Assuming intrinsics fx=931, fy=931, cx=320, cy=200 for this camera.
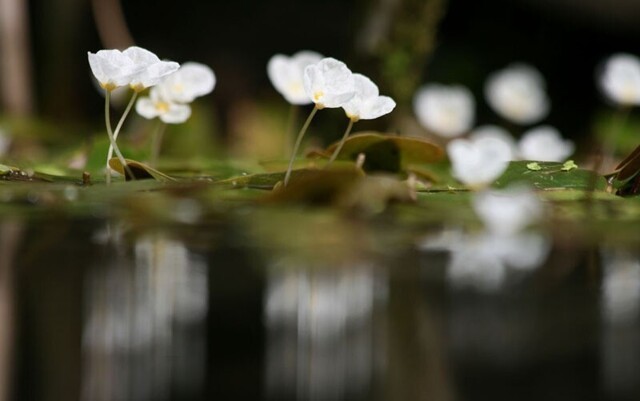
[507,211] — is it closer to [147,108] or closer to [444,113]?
[147,108]

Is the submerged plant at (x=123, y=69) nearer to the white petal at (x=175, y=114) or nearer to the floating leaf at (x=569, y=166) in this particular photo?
the white petal at (x=175, y=114)

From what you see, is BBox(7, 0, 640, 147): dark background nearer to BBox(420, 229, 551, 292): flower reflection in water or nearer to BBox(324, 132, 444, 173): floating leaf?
BBox(324, 132, 444, 173): floating leaf

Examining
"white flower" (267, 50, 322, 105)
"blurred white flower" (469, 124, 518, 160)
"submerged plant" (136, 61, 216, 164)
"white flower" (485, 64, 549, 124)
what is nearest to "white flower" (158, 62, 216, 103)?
"submerged plant" (136, 61, 216, 164)

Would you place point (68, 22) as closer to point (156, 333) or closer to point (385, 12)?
point (385, 12)

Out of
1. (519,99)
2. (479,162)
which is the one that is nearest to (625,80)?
(479,162)

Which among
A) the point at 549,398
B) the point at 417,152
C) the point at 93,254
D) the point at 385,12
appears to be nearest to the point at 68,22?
the point at 385,12
